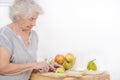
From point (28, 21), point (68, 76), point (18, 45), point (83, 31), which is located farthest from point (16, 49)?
point (83, 31)

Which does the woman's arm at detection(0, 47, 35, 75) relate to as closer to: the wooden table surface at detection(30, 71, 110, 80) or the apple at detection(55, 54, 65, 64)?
the wooden table surface at detection(30, 71, 110, 80)

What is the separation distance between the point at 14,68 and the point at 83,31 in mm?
586

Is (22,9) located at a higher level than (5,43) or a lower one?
higher

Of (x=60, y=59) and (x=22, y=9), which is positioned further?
(x=60, y=59)

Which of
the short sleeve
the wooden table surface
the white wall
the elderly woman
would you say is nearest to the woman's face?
the elderly woman

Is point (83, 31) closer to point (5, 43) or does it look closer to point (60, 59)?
point (60, 59)

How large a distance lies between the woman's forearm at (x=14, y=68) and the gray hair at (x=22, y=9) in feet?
0.87

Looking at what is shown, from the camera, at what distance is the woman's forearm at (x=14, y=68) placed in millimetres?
1578

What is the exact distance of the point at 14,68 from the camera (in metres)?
1.59

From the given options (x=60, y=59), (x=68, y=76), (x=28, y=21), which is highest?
(x=28, y=21)

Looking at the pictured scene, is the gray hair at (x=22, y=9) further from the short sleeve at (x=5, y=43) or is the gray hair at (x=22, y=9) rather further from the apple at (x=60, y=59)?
the apple at (x=60, y=59)

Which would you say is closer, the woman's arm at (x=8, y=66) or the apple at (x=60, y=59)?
the woman's arm at (x=8, y=66)

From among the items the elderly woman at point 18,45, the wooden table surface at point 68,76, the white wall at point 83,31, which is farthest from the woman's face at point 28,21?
the white wall at point 83,31

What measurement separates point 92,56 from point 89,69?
14cm
